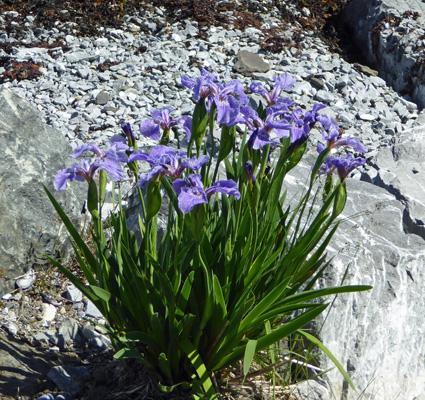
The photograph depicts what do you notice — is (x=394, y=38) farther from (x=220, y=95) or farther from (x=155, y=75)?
(x=220, y=95)

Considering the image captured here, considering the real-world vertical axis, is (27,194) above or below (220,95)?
below

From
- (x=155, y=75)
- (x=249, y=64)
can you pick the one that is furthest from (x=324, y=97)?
(x=155, y=75)

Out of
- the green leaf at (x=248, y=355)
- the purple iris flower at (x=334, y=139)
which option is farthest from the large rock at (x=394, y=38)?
the green leaf at (x=248, y=355)

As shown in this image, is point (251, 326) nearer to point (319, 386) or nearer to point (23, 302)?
point (319, 386)

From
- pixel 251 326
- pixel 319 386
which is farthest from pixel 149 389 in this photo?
pixel 319 386

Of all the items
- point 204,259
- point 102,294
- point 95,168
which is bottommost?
point 102,294

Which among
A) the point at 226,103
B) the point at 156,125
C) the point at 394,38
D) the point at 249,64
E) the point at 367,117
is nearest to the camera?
the point at 226,103

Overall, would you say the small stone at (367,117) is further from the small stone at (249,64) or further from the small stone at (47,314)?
the small stone at (47,314)

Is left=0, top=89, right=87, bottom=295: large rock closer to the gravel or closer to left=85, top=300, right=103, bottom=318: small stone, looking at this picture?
left=85, top=300, right=103, bottom=318: small stone
